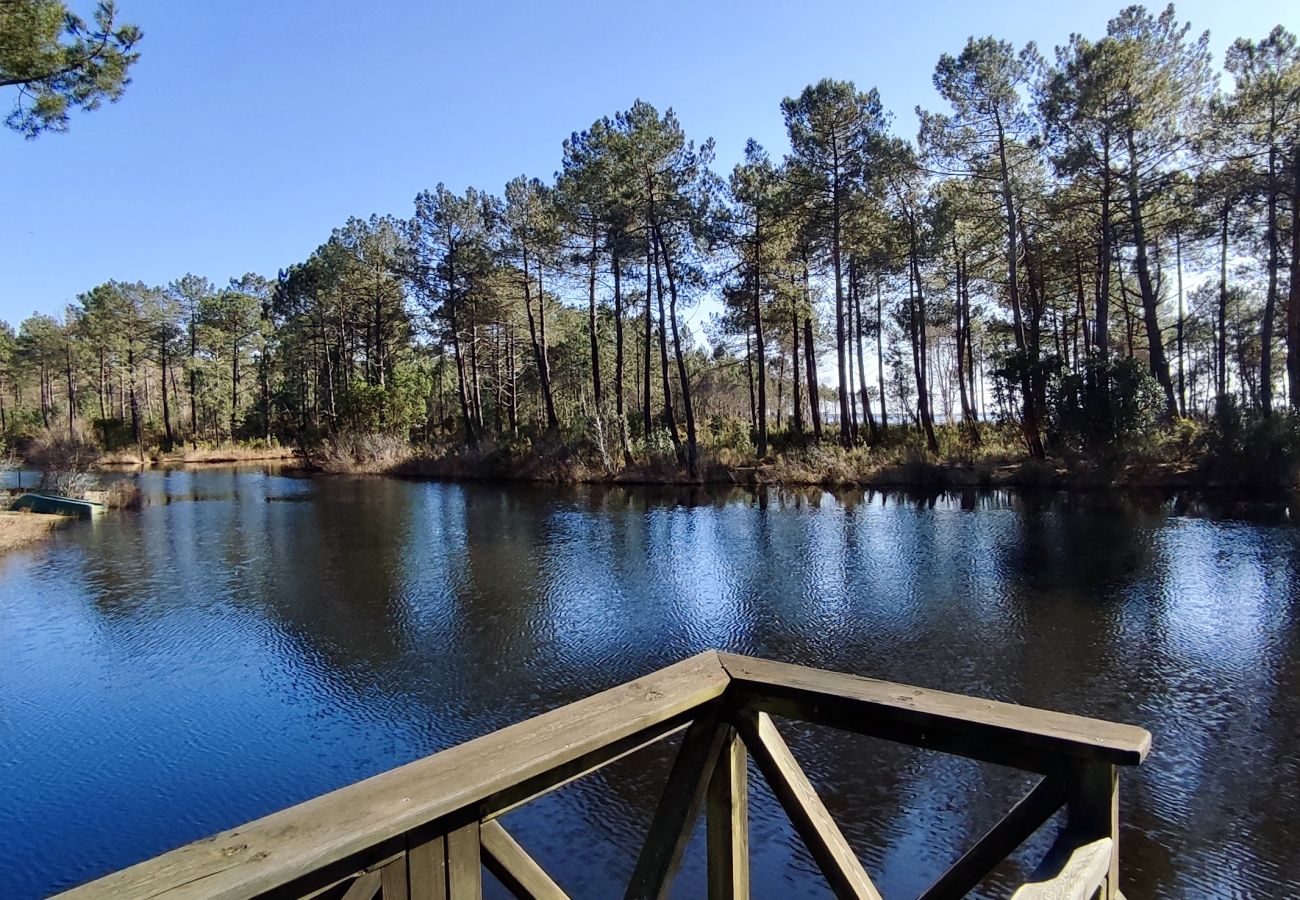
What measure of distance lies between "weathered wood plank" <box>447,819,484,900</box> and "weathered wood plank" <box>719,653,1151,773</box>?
72 cm

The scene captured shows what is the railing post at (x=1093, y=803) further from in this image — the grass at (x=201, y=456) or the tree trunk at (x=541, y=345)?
the grass at (x=201, y=456)

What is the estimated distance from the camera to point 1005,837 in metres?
1.65

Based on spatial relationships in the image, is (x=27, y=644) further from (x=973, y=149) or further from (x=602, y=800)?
(x=973, y=149)

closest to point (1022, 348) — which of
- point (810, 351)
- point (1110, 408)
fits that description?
point (1110, 408)

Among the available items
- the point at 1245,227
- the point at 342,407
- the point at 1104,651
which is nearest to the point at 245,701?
the point at 1104,651

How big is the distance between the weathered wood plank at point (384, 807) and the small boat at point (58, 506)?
848 inches

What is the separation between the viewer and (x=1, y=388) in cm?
5266

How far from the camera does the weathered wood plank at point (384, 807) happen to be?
104cm

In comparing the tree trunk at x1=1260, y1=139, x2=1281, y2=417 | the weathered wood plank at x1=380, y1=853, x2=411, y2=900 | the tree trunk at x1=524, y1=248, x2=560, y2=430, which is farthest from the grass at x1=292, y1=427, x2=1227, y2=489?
the weathered wood plank at x1=380, y1=853, x2=411, y2=900

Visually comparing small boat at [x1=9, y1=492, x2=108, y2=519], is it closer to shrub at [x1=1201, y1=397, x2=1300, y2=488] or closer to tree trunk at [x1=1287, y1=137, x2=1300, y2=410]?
shrub at [x1=1201, y1=397, x2=1300, y2=488]

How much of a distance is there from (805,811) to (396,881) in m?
1.04

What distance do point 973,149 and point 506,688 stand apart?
2076 centimetres

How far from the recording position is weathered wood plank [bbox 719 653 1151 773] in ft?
4.75

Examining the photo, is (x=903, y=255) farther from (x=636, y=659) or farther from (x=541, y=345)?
(x=636, y=659)
